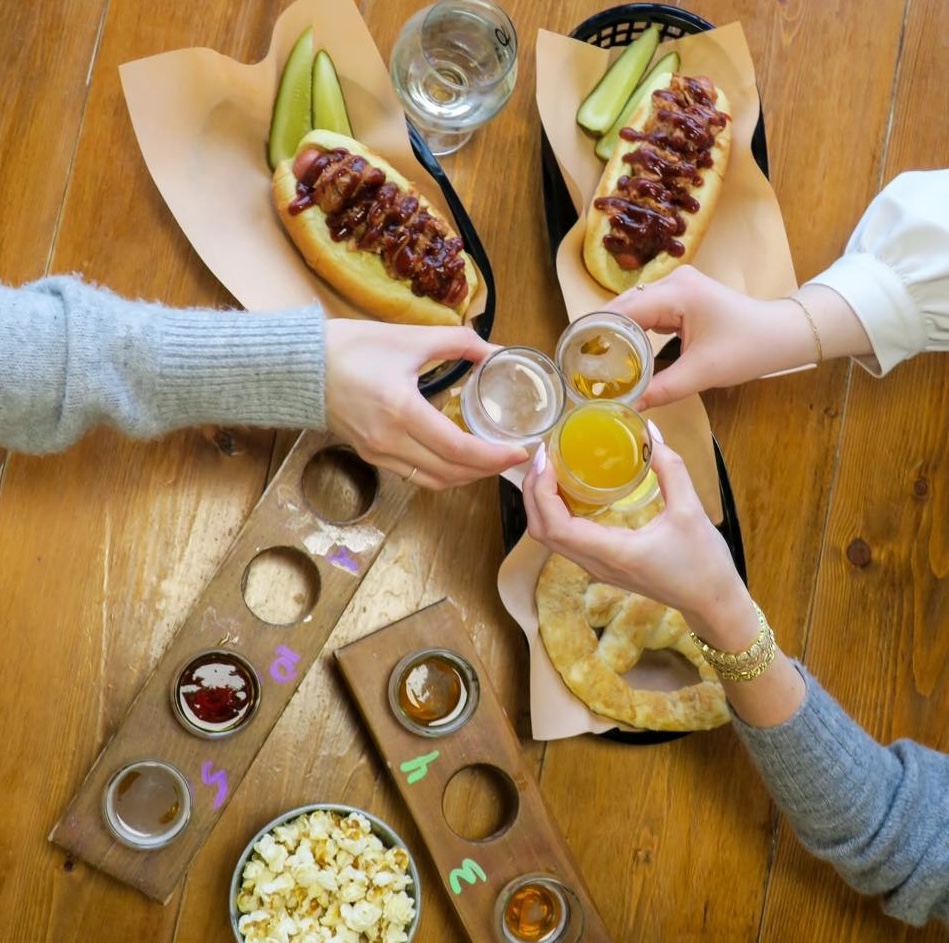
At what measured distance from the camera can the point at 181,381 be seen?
1.24m

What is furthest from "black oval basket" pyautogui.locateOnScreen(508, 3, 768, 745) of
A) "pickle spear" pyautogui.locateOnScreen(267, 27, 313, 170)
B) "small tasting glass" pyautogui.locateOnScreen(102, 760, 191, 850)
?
"small tasting glass" pyautogui.locateOnScreen(102, 760, 191, 850)

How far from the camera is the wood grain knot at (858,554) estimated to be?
1.54 meters

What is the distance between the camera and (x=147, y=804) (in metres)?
1.28

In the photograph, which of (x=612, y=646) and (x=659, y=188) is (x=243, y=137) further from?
(x=612, y=646)

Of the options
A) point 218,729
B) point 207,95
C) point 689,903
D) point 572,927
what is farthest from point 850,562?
point 207,95

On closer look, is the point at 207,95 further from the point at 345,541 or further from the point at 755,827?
the point at 755,827

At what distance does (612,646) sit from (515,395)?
0.37 metres

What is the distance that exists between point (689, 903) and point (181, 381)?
989mm

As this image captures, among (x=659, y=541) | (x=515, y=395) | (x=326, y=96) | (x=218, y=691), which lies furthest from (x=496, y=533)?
(x=326, y=96)

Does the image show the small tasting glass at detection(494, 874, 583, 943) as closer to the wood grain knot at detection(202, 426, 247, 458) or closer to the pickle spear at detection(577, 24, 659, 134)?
the wood grain knot at detection(202, 426, 247, 458)

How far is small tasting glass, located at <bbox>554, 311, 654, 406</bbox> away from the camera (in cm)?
131

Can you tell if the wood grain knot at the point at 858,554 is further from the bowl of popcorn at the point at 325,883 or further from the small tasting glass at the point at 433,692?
the bowl of popcorn at the point at 325,883

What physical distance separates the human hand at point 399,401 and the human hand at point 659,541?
0.08 meters

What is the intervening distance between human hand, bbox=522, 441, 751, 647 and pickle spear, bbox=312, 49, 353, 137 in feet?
1.84
